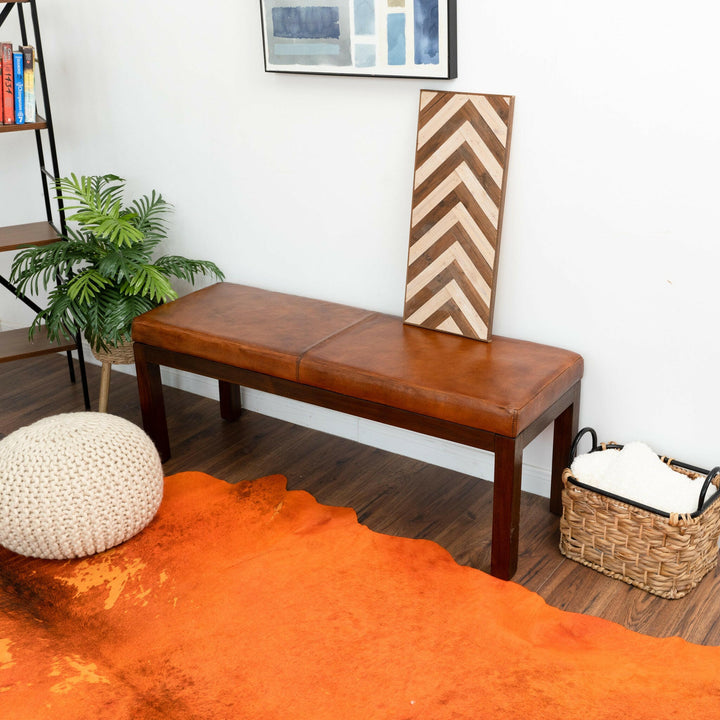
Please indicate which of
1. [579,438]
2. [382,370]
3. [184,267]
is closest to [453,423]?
[382,370]

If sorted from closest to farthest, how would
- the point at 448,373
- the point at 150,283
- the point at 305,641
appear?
the point at 305,641 < the point at 448,373 < the point at 150,283

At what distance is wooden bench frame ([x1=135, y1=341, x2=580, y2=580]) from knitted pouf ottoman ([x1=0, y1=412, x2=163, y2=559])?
0.42m

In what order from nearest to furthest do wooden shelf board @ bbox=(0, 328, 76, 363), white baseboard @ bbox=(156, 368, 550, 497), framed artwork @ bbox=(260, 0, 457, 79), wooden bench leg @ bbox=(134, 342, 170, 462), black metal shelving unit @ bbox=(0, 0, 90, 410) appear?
framed artwork @ bbox=(260, 0, 457, 79) → white baseboard @ bbox=(156, 368, 550, 497) → wooden bench leg @ bbox=(134, 342, 170, 462) → black metal shelving unit @ bbox=(0, 0, 90, 410) → wooden shelf board @ bbox=(0, 328, 76, 363)

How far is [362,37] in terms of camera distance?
2.60 meters

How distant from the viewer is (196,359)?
2787 millimetres

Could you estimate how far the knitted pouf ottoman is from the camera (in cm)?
231

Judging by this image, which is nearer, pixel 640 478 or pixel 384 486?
pixel 640 478

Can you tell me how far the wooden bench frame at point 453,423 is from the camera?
2.24 m

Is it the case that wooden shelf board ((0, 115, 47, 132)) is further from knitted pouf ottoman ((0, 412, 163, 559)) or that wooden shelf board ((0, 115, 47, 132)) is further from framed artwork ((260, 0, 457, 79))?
knitted pouf ottoman ((0, 412, 163, 559))

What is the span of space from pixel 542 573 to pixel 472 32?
5.15 ft

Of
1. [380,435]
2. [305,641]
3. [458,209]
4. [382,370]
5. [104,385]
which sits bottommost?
[305,641]

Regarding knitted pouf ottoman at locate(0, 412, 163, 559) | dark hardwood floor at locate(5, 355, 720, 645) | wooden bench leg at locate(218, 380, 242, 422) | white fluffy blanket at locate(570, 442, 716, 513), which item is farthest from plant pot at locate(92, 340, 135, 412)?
white fluffy blanket at locate(570, 442, 716, 513)

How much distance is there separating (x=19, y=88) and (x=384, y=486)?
2.00 metres

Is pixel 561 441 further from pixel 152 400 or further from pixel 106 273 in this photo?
pixel 106 273
